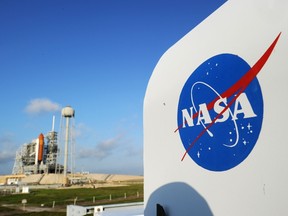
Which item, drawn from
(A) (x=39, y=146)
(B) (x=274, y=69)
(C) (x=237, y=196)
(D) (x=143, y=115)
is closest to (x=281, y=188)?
(C) (x=237, y=196)

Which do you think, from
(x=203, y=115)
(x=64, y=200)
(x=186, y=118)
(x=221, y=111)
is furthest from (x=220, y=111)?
(x=64, y=200)

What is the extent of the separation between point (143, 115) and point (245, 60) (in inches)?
68.5

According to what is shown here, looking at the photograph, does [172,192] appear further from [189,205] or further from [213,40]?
[213,40]

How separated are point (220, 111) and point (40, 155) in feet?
240

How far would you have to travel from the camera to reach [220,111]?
226 centimetres

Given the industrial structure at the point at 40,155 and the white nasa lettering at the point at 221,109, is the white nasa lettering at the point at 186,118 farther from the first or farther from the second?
the industrial structure at the point at 40,155

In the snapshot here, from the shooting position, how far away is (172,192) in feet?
9.13

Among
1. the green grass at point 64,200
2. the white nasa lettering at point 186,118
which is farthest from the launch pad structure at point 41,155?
the white nasa lettering at point 186,118

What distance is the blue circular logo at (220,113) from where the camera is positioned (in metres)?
2.00

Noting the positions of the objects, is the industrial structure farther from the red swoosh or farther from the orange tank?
the red swoosh

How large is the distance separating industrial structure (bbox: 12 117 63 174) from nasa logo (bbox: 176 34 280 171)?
228ft

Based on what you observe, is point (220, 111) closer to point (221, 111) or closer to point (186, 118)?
point (221, 111)

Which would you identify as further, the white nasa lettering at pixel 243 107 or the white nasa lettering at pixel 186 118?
the white nasa lettering at pixel 186 118

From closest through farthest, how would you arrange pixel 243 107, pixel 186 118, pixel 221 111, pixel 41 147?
pixel 243 107, pixel 221 111, pixel 186 118, pixel 41 147
